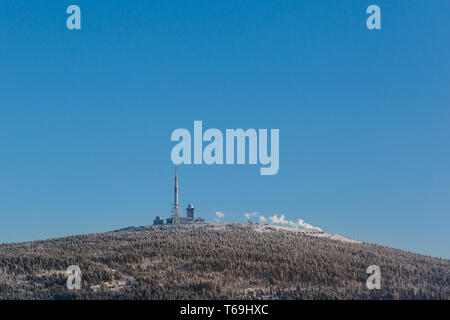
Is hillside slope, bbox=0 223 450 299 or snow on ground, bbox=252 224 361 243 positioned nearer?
hillside slope, bbox=0 223 450 299

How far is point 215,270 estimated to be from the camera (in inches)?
1874

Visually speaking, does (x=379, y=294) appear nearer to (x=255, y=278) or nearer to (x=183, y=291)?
(x=255, y=278)

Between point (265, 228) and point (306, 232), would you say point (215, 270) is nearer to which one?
point (265, 228)

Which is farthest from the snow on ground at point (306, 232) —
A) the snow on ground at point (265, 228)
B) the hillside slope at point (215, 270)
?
the hillside slope at point (215, 270)

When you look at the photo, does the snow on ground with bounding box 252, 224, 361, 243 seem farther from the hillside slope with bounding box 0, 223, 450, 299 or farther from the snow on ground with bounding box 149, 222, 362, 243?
the hillside slope with bounding box 0, 223, 450, 299

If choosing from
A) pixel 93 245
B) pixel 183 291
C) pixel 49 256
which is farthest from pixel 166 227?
pixel 183 291

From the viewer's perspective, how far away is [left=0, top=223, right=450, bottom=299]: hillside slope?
134 feet

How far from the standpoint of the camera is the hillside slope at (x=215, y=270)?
134ft

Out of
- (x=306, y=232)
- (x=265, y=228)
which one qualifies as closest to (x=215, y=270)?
(x=265, y=228)

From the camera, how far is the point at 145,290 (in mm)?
40719

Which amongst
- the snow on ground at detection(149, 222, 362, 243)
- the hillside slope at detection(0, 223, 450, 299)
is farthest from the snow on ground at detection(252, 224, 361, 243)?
the hillside slope at detection(0, 223, 450, 299)

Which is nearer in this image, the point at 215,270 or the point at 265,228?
the point at 215,270
